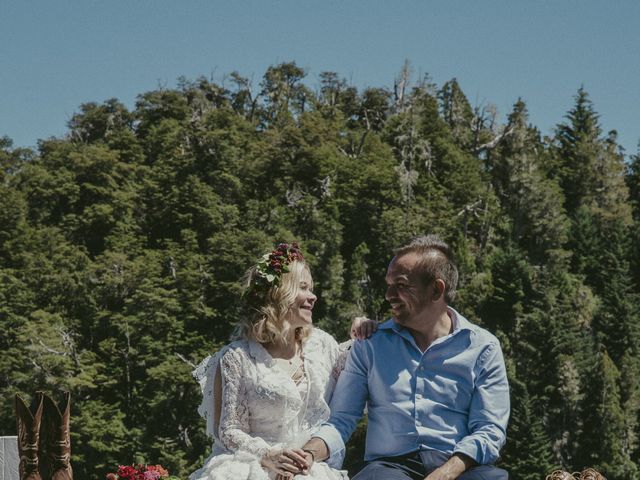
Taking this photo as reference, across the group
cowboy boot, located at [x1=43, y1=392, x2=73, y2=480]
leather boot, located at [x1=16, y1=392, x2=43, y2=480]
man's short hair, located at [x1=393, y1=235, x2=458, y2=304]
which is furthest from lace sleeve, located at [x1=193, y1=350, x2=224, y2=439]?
man's short hair, located at [x1=393, y1=235, x2=458, y2=304]

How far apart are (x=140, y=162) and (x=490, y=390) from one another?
53.5 m

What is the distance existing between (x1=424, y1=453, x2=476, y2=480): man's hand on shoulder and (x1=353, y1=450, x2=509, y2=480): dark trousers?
3cm

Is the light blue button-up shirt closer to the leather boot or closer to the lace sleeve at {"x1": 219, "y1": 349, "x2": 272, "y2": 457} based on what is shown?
the lace sleeve at {"x1": 219, "y1": 349, "x2": 272, "y2": 457}

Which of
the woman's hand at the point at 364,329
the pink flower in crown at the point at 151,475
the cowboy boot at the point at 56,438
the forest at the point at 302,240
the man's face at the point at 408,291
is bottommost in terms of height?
the pink flower in crown at the point at 151,475

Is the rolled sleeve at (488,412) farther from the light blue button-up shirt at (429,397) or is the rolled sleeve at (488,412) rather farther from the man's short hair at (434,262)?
the man's short hair at (434,262)

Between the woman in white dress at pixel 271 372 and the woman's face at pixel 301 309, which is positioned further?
the woman's face at pixel 301 309

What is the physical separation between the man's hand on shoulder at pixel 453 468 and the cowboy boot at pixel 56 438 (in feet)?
4.77

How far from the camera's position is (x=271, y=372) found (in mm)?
4066

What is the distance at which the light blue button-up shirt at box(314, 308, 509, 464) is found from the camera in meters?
3.66

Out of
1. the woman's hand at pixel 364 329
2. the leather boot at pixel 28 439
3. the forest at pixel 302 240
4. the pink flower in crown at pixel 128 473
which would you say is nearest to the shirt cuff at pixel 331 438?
the woman's hand at pixel 364 329

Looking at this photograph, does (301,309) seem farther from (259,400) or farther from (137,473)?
(137,473)

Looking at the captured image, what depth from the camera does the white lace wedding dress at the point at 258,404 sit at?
3.83 meters

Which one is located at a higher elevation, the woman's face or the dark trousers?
the woman's face

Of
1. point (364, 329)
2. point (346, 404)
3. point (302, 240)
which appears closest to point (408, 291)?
point (364, 329)
